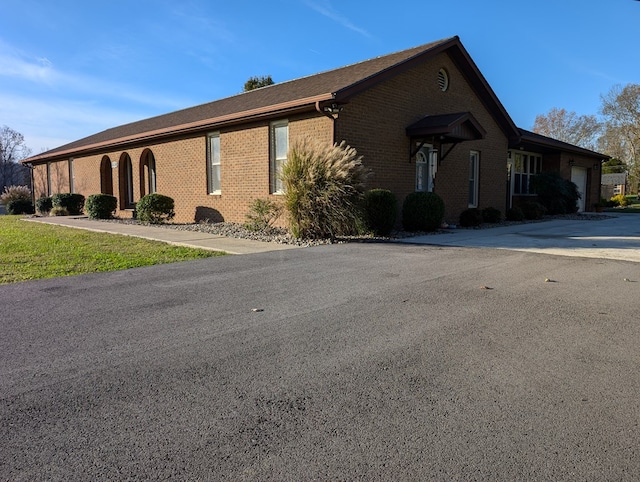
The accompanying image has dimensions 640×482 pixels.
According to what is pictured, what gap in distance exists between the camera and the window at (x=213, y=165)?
1584 cm

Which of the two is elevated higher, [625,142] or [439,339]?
[625,142]

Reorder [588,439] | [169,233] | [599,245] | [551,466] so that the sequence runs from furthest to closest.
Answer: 1. [169,233]
2. [599,245]
3. [588,439]
4. [551,466]

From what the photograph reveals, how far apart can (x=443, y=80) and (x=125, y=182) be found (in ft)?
48.5

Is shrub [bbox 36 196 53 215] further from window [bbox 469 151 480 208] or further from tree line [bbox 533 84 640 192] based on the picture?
tree line [bbox 533 84 640 192]

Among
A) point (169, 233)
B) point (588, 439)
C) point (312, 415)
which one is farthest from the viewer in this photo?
point (169, 233)

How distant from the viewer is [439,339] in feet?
13.2

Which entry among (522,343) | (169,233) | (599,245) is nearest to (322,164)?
(169,233)

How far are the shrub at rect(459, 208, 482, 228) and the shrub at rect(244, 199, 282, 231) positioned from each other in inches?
263

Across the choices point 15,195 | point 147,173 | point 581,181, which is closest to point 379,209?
point 147,173

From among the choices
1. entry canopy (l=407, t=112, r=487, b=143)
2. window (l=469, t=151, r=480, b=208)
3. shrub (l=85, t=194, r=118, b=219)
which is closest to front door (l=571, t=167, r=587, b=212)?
window (l=469, t=151, r=480, b=208)

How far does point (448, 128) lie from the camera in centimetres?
1303

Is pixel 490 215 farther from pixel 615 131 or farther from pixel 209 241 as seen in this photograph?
pixel 615 131

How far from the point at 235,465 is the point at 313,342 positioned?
174 cm

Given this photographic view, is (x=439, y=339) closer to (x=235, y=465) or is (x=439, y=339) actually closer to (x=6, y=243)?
(x=235, y=465)
